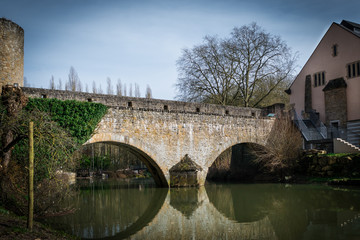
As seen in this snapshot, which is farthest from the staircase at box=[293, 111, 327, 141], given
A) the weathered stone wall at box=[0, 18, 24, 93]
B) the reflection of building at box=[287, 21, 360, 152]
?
the weathered stone wall at box=[0, 18, 24, 93]

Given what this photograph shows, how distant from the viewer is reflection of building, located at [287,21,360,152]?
1984 cm

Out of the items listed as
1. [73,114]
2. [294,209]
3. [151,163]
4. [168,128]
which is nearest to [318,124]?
[168,128]

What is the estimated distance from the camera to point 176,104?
16781 mm

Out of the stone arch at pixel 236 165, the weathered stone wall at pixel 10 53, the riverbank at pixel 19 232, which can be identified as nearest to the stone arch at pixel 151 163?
the weathered stone wall at pixel 10 53

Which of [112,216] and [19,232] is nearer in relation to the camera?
[19,232]

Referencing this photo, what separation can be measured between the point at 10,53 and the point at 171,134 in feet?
25.0

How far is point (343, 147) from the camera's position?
1797cm

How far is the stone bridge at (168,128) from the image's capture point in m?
14.7

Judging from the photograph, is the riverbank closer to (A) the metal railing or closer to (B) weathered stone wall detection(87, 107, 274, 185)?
(B) weathered stone wall detection(87, 107, 274, 185)

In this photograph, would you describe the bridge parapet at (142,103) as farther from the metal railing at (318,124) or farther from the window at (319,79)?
the window at (319,79)

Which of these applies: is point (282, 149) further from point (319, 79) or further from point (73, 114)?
point (73, 114)

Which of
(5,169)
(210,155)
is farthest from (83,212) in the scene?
(210,155)

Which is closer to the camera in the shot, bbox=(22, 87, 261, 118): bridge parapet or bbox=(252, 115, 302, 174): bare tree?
bbox=(22, 87, 261, 118): bridge parapet

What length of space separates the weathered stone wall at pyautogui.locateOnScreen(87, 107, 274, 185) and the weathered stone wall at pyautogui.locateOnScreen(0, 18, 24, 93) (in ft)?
12.3
